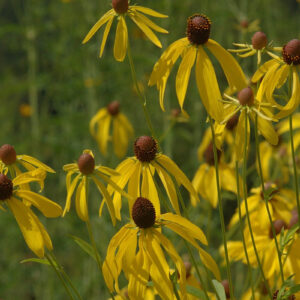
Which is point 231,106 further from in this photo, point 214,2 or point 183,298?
point 214,2

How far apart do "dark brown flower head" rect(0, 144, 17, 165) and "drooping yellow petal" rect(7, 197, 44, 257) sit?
194 millimetres

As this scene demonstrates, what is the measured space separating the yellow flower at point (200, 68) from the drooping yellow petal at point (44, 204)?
0.28 m

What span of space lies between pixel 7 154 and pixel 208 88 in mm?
476

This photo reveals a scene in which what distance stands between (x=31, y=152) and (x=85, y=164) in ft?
8.99

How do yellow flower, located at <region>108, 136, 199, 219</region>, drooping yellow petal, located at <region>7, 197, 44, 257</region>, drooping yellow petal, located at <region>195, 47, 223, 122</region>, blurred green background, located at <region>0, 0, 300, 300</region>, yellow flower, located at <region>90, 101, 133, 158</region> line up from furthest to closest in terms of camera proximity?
blurred green background, located at <region>0, 0, 300, 300</region>
yellow flower, located at <region>90, 101, 133, 158</region>
yellow flower, located at <region>108, 136, 199, 219</region>
drooping yellow petal, located at <region>195, 47, 223, 122</region>
drooping yellow petal, located at <region>7, 197, 44, 257</region>

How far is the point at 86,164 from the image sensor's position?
115 centimetres

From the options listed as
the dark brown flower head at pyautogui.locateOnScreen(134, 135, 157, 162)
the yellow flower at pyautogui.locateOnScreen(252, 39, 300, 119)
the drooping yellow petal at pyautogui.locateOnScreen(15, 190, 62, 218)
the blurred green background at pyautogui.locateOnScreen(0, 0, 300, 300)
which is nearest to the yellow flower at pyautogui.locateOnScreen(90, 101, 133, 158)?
the blurred green background at pyautogui.locateOnScreen(0, 0, 300, 300)

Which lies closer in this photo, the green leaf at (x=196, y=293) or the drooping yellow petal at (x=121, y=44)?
the green leaf at (x=196, y=293)

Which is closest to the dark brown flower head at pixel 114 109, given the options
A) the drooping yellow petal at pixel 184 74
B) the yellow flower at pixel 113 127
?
the yellow flower at pixel 113 127

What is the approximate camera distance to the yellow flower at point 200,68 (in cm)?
112

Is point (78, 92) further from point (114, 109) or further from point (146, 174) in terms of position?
point (146, 174)

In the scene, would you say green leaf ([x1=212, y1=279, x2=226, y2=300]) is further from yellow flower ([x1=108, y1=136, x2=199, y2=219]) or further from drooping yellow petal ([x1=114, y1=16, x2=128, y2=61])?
drooping yellow petal ([x1=114, y1=16, x2=128, y2=61])

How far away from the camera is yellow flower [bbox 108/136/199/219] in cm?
119

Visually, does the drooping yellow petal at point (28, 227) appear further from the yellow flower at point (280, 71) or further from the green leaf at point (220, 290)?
the yellow flower at point (280, 71)
